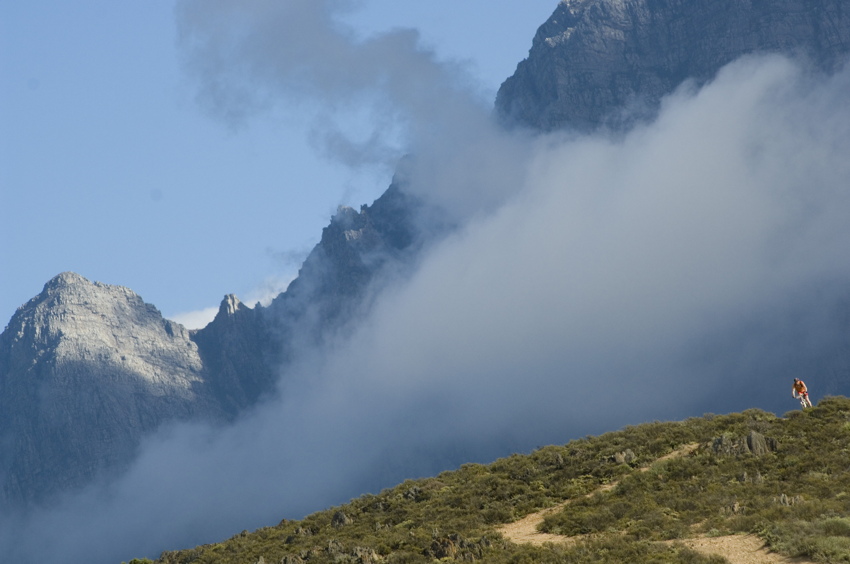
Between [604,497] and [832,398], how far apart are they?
1672 centimetres

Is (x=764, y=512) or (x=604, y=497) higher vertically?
(x=604, y=497)

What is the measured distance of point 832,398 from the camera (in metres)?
53.4

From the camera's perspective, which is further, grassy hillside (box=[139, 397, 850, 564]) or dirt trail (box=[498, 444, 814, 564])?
grassy hillside (box=[139, 397, 850, 564])

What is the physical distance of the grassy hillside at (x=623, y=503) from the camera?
120ft

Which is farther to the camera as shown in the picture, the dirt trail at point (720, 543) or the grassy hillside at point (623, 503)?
the grassy hillside at point (623, 503)

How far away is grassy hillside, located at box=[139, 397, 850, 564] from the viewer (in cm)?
3666

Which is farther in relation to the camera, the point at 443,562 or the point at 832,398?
the point at 832,398

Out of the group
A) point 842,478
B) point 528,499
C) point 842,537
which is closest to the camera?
point 842,537

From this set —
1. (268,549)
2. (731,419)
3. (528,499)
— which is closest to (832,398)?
(731,419)

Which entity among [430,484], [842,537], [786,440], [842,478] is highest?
[430,484]

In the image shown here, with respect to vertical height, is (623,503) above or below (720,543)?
above

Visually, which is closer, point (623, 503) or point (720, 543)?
point (720, 543)

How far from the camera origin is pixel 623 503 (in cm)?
4225

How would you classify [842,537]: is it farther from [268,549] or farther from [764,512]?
[268,549]
